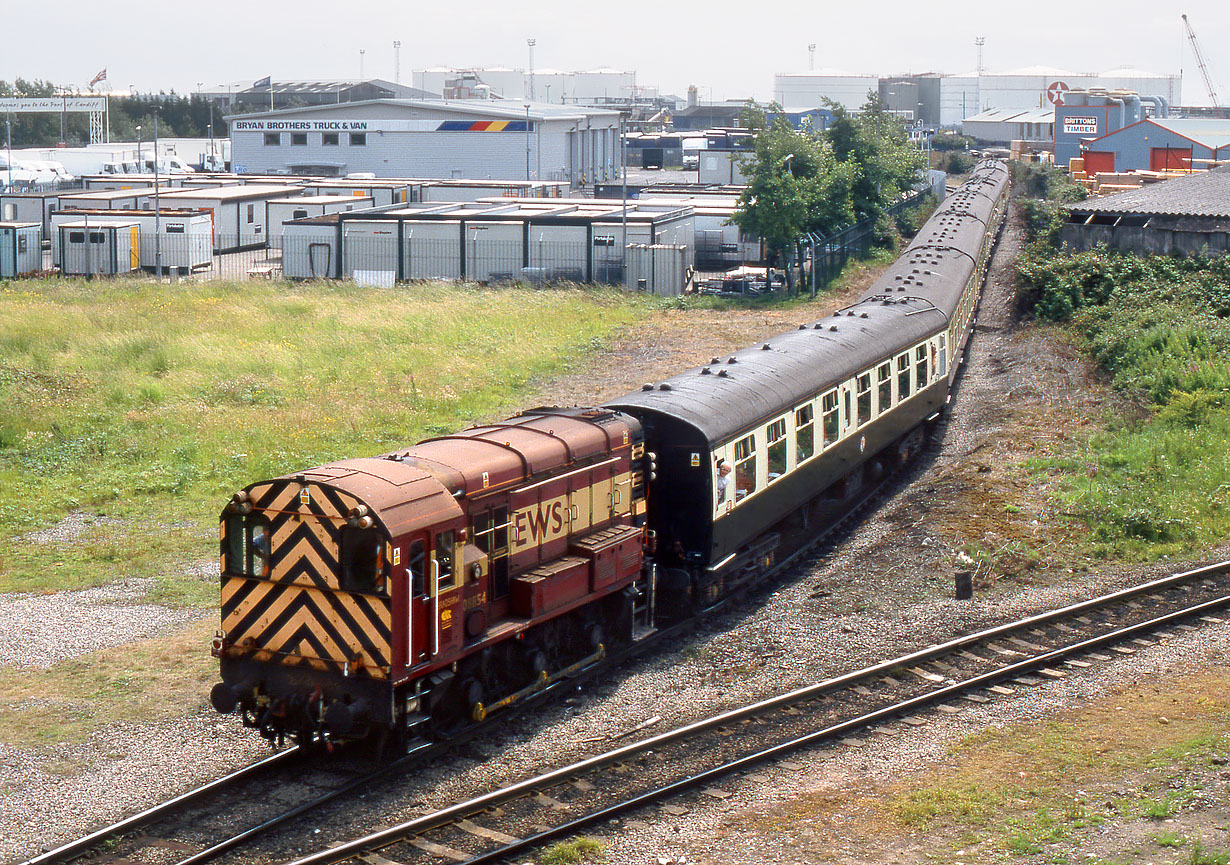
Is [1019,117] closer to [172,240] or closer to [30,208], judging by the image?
[30,208]

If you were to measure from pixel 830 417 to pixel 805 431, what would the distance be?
3.97 ft

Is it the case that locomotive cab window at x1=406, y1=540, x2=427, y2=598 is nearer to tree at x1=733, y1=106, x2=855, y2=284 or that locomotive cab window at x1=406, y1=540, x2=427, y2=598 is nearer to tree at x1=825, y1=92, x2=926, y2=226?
tree at x1=733, y1=106, x2=855, y2=284

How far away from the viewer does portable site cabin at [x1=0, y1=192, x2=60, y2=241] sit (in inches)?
2530

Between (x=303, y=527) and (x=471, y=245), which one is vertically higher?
(x=471, y=245)

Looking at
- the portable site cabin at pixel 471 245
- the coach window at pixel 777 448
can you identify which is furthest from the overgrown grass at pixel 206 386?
the coach window at pixel 777 448

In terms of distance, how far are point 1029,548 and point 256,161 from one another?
271ft

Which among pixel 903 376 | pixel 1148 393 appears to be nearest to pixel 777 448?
pixel 903 376

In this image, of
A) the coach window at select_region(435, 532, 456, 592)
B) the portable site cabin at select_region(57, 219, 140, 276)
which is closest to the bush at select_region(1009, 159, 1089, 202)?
the portable site cabin at select_region(57, 219, 140, 276)

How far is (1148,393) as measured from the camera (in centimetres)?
2866

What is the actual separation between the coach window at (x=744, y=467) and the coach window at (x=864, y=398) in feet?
16.0

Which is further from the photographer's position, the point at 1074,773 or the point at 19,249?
the point at 19,249

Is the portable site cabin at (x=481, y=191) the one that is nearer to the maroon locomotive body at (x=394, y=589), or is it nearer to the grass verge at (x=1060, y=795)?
the maroon locomotive body at (x=394, y=589)

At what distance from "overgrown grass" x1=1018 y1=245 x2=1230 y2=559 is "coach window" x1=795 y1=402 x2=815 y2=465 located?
4.93m

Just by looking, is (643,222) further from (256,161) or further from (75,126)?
(75,126)
